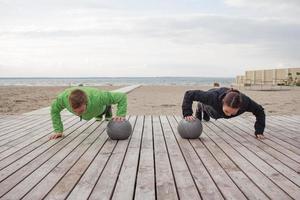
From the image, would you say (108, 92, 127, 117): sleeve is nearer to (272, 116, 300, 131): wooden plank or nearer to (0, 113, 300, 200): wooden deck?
(0, 113, 300, 200): wooden deck

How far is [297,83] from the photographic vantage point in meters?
36.9

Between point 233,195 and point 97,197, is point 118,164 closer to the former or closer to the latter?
point 97,197

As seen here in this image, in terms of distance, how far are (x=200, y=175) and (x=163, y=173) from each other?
1.16ft

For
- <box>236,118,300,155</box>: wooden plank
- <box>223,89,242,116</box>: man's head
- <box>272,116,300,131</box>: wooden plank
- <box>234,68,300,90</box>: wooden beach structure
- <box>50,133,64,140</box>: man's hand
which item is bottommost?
<box>234,68,300,90</box>: wooden beach structure

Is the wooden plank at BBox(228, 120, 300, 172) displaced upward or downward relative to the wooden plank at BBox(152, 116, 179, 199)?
downward

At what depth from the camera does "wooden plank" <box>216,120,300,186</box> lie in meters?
3.79

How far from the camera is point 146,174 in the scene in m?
3.77

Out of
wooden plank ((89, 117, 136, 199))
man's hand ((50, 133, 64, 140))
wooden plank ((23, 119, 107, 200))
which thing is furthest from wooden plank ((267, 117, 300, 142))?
man's hand ((50, 133, 64, 140))

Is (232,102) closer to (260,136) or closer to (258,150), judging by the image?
(258,150)

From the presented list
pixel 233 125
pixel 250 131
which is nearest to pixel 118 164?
pixel 250 131

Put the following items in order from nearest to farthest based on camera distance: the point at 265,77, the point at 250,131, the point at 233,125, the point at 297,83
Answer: the point at 250,131
the point at 233,125
the point at 297,83
the point at 265,77

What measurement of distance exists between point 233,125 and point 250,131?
737mm

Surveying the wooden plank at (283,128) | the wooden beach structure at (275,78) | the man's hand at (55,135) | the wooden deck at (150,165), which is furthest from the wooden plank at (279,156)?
the wooden beach structure at (275,78)

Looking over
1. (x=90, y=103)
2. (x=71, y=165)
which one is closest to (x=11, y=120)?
(x=90, y=103)
